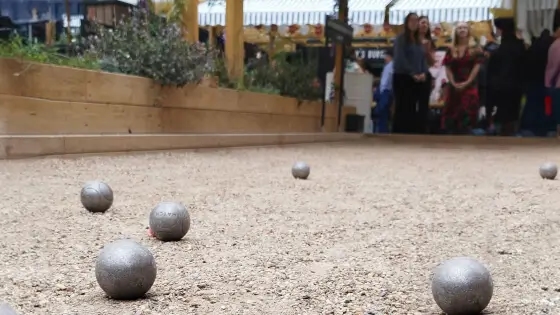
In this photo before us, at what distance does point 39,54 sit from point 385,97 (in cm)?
882

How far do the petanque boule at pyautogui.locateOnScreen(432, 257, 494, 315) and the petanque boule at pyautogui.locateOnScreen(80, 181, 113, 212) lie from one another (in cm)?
166

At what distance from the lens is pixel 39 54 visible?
5332 millimetres

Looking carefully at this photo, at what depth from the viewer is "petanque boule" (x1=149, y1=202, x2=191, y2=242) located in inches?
82.0

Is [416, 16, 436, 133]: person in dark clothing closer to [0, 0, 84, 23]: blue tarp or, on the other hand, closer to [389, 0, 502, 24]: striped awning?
[389, 0, 502, 24]: striped awning

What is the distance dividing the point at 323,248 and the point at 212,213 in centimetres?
83

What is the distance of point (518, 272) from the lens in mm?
1777

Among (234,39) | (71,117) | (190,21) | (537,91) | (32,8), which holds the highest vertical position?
(32,8)

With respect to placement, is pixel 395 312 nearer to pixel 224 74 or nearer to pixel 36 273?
pixel 36 273

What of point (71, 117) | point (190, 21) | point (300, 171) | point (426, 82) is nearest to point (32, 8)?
point (190, 21)

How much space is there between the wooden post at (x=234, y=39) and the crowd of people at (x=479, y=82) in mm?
4462

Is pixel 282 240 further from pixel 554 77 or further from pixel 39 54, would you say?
pixel 554 77

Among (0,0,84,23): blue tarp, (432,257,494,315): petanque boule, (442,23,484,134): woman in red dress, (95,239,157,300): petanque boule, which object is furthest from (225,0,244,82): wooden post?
(432,257,494,315): petanque boule

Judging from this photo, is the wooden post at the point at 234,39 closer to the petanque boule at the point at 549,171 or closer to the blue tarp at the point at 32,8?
the blue tarp at the point at 32,8

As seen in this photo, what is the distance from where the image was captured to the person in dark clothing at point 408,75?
12.4 m
